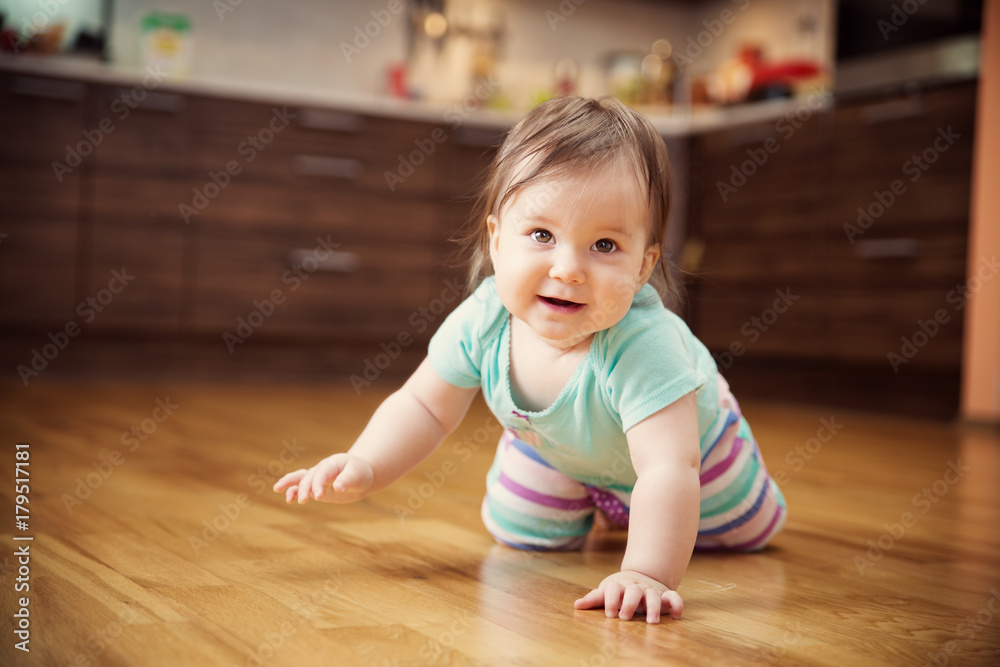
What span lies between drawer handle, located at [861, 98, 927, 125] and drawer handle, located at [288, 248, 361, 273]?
1.63 meters

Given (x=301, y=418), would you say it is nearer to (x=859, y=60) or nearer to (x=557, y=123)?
(x=557, y=123)

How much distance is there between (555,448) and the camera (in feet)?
3.17

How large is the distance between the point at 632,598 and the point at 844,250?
2358 millimetres

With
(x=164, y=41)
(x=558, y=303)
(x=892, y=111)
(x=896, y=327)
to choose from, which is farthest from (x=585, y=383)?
(x=164, y=41)

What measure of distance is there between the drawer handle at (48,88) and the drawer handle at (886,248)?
231cm

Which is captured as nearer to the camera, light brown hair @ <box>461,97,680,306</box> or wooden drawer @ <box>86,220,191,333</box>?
light brown hair @ <box>461,97,680,306</box>

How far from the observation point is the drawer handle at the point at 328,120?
316 cm

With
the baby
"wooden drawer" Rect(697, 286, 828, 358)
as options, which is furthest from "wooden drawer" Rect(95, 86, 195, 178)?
the baby

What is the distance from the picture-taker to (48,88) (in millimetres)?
2852

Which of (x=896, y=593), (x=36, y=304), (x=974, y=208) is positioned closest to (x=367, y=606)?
(x=896, y=593)

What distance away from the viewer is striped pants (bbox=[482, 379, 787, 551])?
1.01m

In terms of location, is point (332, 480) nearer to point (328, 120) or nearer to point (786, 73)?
point (328, 120)

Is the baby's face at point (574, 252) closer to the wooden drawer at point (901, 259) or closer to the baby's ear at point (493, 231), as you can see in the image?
the baby's ear at point (493, 231)

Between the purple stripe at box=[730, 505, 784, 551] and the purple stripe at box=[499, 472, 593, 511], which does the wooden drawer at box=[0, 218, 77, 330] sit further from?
the purple stripe at box=[730, 505, 784, 551]
